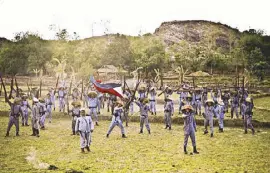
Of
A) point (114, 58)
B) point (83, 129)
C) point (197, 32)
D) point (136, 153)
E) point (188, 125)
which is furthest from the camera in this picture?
point (197, 32)

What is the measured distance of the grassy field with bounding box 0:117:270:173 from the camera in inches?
396

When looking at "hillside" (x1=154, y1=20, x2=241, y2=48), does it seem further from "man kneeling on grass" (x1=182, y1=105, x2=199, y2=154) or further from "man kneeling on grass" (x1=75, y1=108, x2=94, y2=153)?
"man kneeling on grass" (x1=75, y1=108, x2=94, y2=153)

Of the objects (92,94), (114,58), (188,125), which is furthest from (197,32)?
(188,125)

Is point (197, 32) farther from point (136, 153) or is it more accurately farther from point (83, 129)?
point (83, 129)

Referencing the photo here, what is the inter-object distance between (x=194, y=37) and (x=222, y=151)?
11203 centimetres

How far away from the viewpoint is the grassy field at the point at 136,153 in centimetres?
1006

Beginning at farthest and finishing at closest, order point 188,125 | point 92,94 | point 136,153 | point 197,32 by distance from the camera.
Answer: point 197,32 < point 92,94 < point 136,153 < point 188,125

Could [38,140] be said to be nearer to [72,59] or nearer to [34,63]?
[34,63]

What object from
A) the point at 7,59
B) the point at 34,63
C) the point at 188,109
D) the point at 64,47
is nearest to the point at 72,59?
the point at 64,47

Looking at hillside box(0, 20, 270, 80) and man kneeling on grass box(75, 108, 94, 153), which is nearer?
man kneeling on grass box(75, 108, 94, 153)

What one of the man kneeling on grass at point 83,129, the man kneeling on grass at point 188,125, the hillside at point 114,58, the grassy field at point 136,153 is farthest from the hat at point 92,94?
the hillside at point 114,58

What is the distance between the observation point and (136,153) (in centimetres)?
1199

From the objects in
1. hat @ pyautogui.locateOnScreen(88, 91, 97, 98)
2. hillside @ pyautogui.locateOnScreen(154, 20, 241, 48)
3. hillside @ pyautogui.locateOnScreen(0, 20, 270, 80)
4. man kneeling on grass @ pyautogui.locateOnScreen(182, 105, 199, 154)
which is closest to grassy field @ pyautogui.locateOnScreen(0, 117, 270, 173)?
man kneeling on grass @ pyautogui.locateOnScreen(182, 105, 199, 154)

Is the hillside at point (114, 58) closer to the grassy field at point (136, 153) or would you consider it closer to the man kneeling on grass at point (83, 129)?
the grassy field at point (136, 153)
